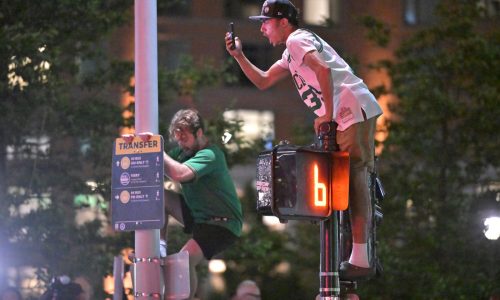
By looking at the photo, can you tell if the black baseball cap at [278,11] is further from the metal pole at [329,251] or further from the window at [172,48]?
the window at [172,48]

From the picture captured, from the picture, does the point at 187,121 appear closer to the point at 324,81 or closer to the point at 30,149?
the point at 324,81

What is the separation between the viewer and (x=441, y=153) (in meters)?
23.5

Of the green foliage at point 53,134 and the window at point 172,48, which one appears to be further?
the window at point 172,48

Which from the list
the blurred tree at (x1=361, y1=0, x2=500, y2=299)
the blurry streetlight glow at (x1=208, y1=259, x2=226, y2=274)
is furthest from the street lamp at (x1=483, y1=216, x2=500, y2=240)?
the blurry streetlight glow at (x1=208, y1=259, x2=226, y2=274)

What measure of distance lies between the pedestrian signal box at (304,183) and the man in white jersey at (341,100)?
1.16 ft

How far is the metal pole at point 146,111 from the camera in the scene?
8883 millimetres

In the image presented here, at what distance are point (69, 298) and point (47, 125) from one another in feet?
22.7

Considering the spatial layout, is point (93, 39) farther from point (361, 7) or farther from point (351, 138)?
point (361, 7)

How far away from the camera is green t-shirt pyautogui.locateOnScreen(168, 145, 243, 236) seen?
9.62 meters

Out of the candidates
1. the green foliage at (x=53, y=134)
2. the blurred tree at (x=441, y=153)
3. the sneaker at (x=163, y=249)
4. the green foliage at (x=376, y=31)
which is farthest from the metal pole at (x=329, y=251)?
the green foliage at (x=376, y=31)

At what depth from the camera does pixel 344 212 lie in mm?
8117

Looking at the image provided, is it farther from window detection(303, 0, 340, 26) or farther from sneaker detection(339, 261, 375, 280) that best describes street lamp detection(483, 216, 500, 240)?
window detection(303, 0, 340, 26)

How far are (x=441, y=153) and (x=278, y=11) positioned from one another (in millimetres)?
15483

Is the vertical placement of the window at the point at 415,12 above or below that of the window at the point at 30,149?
above
